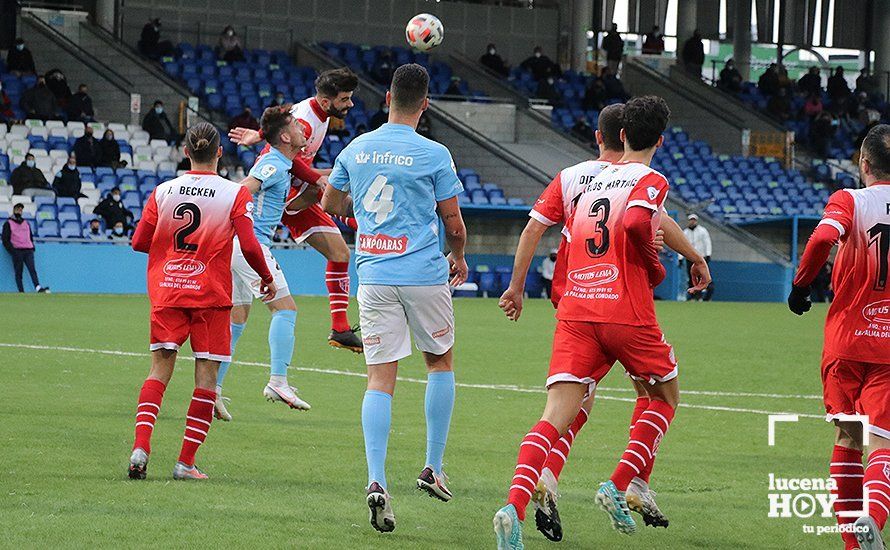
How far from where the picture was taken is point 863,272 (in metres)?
5.88

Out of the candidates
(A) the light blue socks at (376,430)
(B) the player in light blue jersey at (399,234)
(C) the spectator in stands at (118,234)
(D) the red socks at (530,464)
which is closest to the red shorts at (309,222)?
(B) the player in light blue jersey at (399,234)

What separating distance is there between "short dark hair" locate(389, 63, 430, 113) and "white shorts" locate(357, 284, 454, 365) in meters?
0.98

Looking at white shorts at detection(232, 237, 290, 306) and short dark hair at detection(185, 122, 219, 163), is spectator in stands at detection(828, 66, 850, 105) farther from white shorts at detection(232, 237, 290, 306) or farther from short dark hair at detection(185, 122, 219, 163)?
short dark hair at detection(185, 122, 219, 163)

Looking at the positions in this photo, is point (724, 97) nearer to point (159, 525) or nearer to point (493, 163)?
point (493, 163)

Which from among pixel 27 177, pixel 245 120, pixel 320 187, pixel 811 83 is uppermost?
pixel 811 83

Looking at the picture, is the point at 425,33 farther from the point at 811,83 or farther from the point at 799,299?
the point at 811,83

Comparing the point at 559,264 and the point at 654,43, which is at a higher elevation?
the point at 654,43

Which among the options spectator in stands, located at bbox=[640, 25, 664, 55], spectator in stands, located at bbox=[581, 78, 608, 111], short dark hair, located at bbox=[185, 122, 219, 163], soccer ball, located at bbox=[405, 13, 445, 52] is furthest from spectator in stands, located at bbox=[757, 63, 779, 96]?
short dark hair, located at bbox=[185, 122, 219, 163]

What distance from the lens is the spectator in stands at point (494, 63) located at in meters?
39.6

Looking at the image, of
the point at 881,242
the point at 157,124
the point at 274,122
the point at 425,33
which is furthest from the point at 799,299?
the point at 157,124

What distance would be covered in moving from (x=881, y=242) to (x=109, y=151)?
2520 cm

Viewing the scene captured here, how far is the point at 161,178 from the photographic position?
2898cm

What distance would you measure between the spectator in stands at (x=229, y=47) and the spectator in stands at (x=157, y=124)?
16.3 ft

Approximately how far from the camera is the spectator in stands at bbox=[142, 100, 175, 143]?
30.7 m
